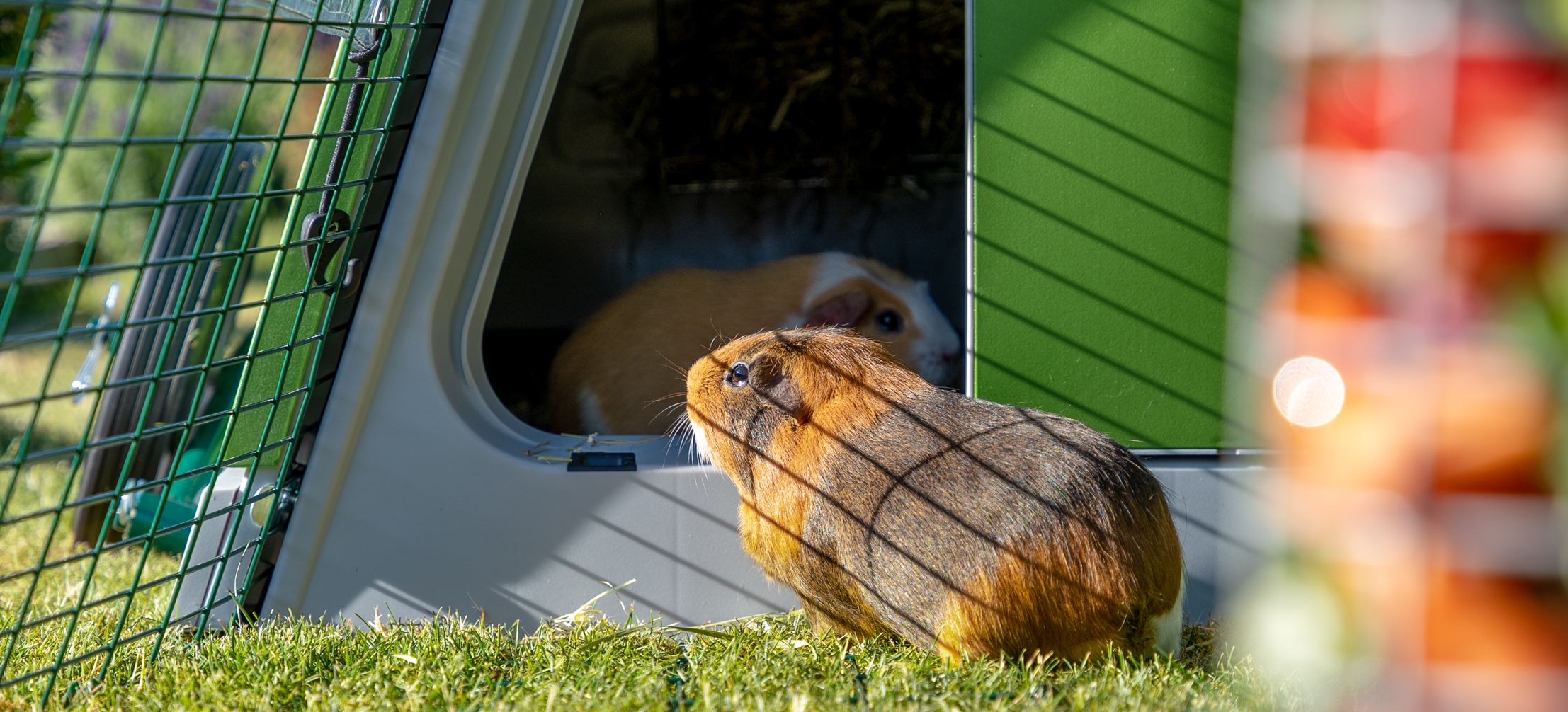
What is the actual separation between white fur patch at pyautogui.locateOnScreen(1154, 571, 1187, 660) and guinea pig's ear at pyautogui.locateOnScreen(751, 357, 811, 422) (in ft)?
2.58

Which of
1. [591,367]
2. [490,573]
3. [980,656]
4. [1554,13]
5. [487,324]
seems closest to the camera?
[1554,13]

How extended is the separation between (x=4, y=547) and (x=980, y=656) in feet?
10.3

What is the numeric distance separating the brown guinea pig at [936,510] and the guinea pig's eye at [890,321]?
117 cm

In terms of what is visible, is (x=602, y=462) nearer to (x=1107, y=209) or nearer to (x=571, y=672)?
(x=571, y=672)

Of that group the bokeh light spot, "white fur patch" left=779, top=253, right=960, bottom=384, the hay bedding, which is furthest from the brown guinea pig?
the hay bedding

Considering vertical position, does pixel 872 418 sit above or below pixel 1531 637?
below

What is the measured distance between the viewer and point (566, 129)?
3.56 meters

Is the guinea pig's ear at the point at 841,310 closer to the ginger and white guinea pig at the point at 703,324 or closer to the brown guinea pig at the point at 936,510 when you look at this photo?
the ginger and white guinea pig at the point at 703,324

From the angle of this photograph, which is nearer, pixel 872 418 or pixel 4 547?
pixel 872 418

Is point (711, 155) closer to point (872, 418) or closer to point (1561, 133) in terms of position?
point (872, 418)

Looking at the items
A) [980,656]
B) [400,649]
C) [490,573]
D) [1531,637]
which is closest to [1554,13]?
[1531,637]

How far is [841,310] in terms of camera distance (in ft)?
10.3

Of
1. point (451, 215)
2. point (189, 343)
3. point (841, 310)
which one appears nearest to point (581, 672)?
point (451, 215)

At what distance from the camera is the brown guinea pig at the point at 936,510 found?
5.82 feet
